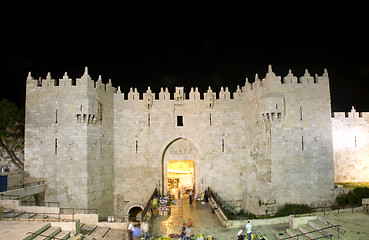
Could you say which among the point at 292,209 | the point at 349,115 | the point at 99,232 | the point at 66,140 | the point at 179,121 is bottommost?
the point at 99,232

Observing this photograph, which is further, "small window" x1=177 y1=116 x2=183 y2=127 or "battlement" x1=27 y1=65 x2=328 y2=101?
"small window" x1=177 y1=116 x2=183 y2=127

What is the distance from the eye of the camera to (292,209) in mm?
19172

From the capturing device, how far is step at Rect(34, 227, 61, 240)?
512 inches

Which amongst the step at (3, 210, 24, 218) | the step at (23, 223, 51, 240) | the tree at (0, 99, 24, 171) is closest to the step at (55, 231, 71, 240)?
the step at (23, 223, 51, 240)

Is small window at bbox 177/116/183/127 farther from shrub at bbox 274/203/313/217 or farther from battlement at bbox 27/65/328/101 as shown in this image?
shrub at bbox 274/203/313/217

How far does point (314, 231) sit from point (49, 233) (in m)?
13.5

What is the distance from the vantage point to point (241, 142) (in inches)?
950

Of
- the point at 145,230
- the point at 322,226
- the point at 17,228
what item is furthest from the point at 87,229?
the point at 322,226

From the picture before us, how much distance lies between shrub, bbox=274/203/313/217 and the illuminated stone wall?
23.8 feet

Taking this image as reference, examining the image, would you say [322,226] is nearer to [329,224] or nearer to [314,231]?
[329,224]

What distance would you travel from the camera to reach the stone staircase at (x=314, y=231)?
535 inches

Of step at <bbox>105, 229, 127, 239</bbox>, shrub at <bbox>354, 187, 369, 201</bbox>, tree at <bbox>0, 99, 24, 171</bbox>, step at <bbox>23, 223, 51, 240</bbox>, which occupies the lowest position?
step at <bbox>105, 229, 127, 239</bbox>

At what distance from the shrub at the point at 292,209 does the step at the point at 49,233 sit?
14.4 m

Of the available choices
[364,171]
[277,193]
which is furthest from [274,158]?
[364,171]
